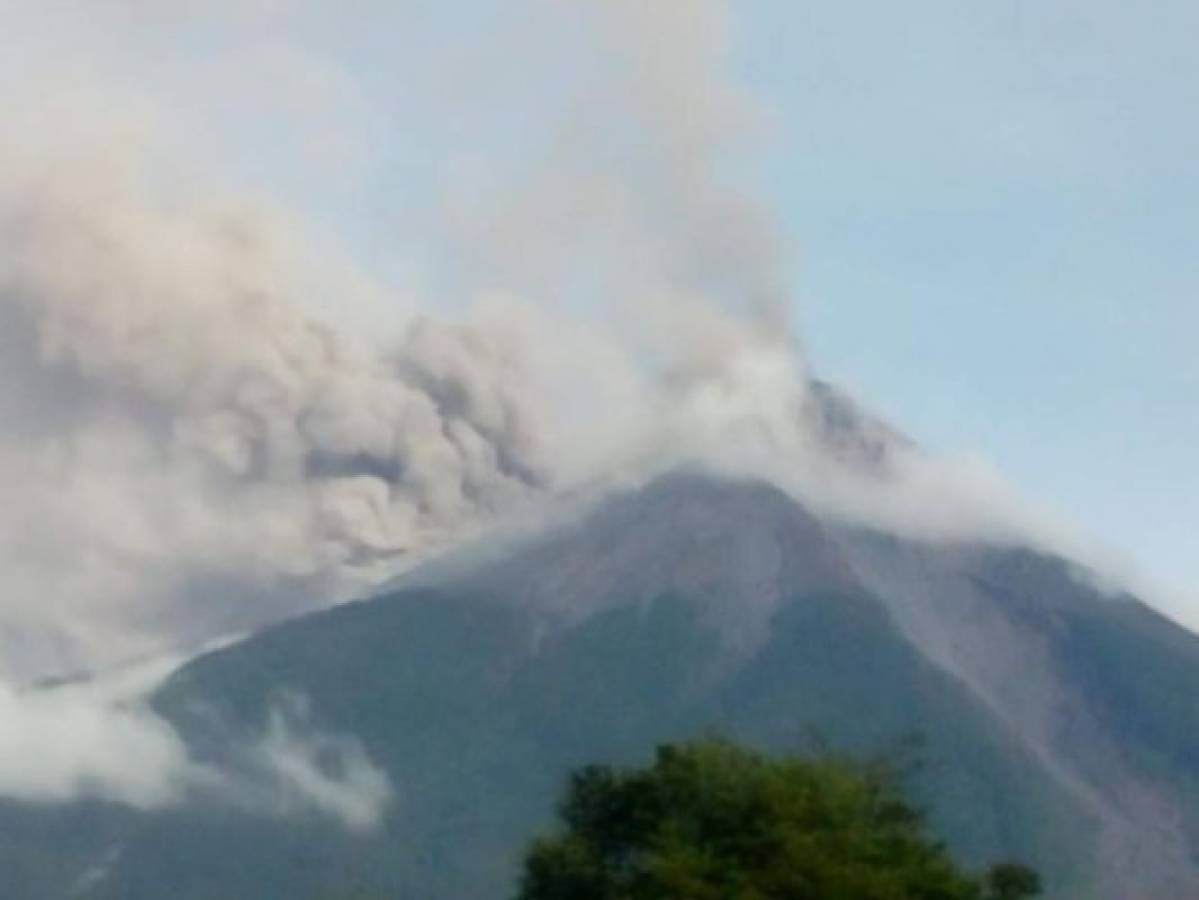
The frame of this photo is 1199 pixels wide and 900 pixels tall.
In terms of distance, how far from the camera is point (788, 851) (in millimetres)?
47719

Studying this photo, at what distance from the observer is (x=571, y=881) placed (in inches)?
2138

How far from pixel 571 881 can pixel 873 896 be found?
914 cm

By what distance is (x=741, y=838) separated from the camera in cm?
4959

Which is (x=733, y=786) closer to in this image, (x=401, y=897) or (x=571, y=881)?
(x=571, y=881)

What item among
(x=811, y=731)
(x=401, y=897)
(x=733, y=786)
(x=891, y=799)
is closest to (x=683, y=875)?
(x=733, y=786)

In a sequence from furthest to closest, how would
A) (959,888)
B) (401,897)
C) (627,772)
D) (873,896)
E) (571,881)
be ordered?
(401,897)
(627,772)
(571,881)
(959,888)
(873,896)

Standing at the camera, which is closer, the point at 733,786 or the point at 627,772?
the point at 733,786

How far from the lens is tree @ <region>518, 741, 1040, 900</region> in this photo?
4744 centimetres

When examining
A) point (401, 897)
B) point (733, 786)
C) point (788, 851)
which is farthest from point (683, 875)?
point (401, 897)

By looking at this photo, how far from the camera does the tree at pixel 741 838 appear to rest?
156 ft

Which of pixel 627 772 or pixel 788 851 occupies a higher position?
pixel 627 772

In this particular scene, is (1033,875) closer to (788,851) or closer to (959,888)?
(959,888)

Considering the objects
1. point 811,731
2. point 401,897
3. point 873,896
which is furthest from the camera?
point 401,897

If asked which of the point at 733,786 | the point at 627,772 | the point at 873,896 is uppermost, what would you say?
the point at 627,772
